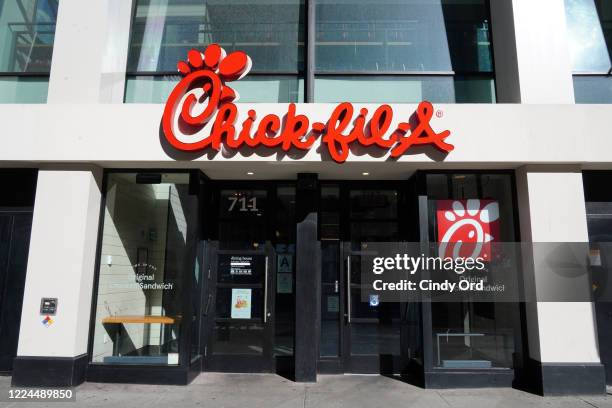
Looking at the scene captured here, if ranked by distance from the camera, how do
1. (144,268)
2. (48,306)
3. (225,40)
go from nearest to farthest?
(48,306) → (144,268) → (225,40)

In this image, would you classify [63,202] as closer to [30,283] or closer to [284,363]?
[30,283]

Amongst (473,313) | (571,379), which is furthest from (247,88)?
(571,379)

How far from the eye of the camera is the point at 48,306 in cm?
636

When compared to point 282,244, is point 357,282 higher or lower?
lower

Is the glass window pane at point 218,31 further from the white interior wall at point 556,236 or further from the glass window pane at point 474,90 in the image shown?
the white interior wall at point 556,236

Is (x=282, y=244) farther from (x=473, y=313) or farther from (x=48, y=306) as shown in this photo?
(x=48, y=306)

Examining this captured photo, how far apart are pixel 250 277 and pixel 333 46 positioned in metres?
4.15

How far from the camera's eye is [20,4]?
7.88 m

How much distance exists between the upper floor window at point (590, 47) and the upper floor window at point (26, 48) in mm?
8792

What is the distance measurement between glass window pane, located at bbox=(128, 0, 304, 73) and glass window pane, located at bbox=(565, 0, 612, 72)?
14.9 feet

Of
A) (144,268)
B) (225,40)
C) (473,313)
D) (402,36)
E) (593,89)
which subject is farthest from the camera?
(225,40)

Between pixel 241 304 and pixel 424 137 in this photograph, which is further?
pixel 241 304

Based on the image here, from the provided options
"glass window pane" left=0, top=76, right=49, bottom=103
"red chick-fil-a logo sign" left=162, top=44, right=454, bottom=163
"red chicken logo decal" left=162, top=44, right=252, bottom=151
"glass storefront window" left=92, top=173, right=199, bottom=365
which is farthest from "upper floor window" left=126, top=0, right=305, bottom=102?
"glass storefront window" left=92, top=173, right=199, bottom=365

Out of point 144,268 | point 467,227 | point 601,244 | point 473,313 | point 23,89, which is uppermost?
point 23,89
